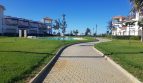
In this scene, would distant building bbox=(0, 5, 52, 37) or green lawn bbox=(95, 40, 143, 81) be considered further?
distant building bbox=(0, 5, 52, 37)

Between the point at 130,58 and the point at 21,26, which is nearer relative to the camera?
the point at 130,58

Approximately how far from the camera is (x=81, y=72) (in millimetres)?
14477

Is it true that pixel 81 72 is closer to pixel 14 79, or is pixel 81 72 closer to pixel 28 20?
pixel 14 79

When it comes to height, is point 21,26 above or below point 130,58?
above

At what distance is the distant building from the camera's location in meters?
112

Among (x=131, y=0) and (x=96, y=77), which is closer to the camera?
(x=96, y=77)

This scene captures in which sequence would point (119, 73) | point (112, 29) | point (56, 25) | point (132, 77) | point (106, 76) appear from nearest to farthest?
point (132, 77) < point (106, 76) < point (119, 73) < point (112, 29) < point (56, 25)

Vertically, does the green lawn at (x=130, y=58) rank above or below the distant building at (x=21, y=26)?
below

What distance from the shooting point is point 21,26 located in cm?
13175

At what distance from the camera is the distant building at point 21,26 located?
112188 millimetres

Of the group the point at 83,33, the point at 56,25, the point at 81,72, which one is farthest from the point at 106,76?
the point at 83,33

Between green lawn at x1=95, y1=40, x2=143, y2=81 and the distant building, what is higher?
the distant building

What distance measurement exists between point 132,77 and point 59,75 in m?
3.03

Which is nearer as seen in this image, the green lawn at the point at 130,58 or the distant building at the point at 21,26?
the green lawn at the point at 130,58
